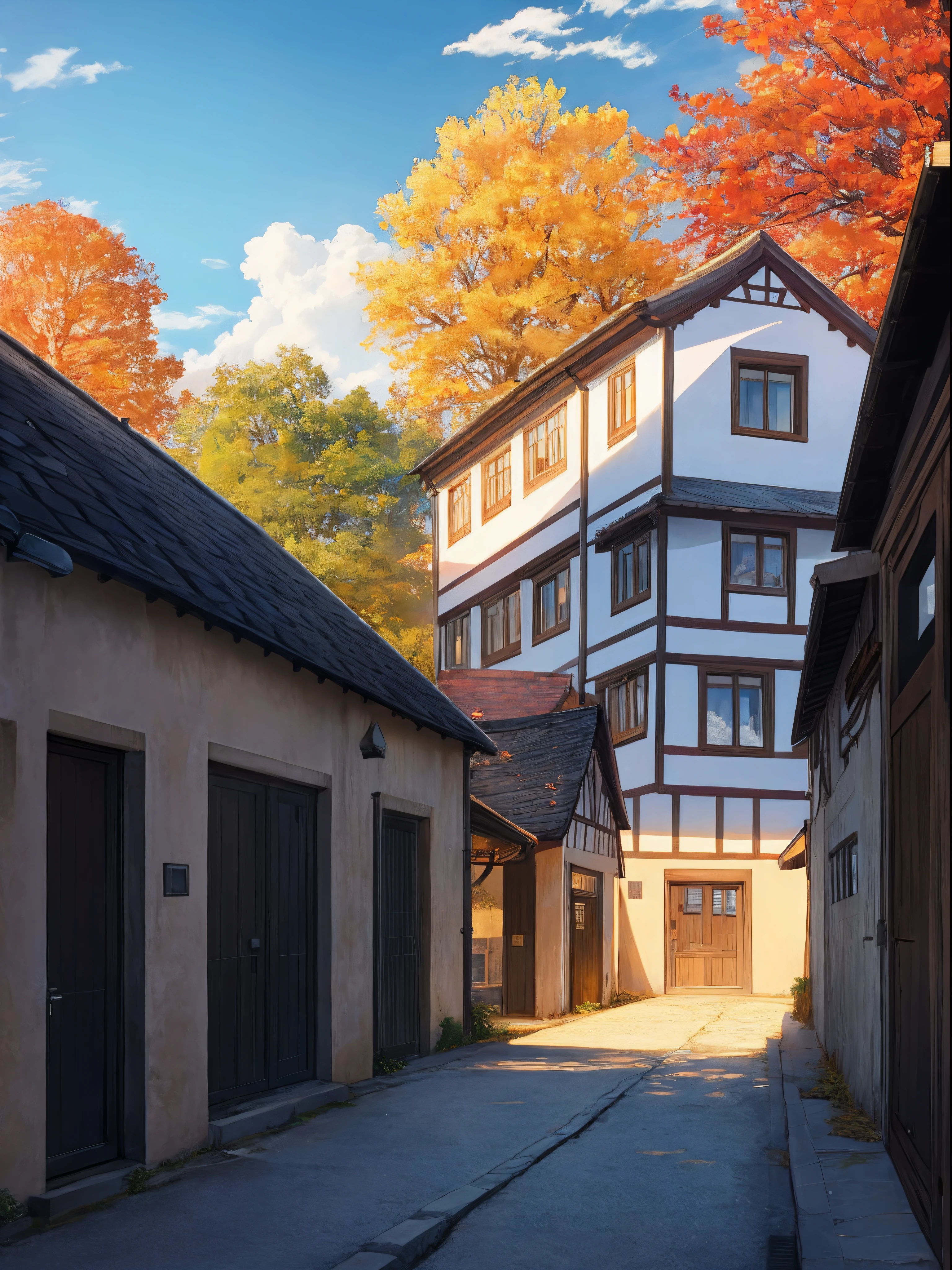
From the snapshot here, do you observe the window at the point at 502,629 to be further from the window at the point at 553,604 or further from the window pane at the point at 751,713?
the window pane at the point at 751,713

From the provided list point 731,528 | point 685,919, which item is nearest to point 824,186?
point 731,528

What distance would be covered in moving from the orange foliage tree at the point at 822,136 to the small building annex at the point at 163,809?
24.4 metres

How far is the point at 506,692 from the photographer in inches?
1067

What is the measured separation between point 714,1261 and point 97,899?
382 centimetres

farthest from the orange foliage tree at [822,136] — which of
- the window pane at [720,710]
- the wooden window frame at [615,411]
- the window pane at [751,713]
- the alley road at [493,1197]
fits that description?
the alley road at [493,1197]

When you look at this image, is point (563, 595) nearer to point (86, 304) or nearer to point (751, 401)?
point (751, 401)

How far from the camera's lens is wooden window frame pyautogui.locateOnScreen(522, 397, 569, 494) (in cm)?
3061

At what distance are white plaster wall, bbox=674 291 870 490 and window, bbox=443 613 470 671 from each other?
9.65 m

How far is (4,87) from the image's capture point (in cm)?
5216

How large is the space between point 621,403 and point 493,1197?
23255mm

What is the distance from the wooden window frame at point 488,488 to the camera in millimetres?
33188

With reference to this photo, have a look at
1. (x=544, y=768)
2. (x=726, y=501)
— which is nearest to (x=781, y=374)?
(x=726, y=501)

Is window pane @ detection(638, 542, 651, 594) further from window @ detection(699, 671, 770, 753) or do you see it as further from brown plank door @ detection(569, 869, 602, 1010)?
brown plank door @ detection(569, 869, 602, 1010)

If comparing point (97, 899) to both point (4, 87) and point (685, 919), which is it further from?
point (4, 87)
